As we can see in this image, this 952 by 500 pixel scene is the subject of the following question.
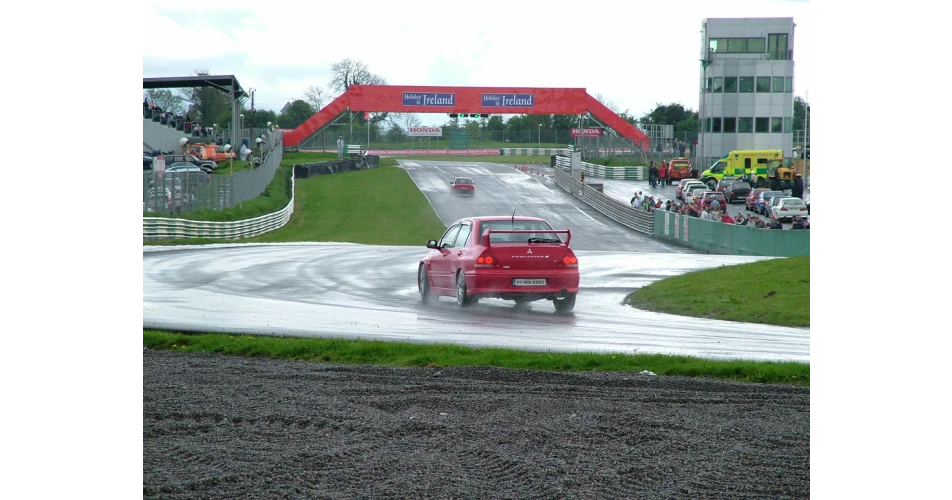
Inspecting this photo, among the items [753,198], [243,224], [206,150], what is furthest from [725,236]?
[206,150]

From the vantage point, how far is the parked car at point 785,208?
3033cm

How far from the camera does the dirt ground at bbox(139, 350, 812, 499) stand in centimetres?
478

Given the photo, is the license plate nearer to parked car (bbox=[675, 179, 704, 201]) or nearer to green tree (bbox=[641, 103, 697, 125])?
green tree (bbox=[641, 103, 697, 125])

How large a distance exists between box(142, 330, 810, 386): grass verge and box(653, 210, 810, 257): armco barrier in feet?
56.1

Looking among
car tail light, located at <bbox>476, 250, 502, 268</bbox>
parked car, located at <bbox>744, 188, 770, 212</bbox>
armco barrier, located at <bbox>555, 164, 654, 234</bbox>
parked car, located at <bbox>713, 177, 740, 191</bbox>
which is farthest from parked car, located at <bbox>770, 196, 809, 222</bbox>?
car tail light, located at <bbox>476, 250, 502, 268</bbox>

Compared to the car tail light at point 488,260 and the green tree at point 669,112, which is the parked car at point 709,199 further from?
the green tree at point 669,112

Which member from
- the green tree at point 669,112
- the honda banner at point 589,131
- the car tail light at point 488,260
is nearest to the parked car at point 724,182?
the honda banner at point 589,131

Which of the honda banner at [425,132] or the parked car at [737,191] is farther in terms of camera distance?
the parked car at [737,191]

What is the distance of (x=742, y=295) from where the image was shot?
15.1m

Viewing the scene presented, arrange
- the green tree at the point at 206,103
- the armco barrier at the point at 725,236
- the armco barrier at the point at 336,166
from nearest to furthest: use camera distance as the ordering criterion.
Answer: the green tree at the point at 206,103, the armco barrier at the point at 336,166, the armco barrier at the point at 725,236

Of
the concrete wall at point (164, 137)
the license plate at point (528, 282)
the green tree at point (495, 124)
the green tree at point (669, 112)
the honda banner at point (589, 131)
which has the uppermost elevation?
the honda banner at point (589, 131)

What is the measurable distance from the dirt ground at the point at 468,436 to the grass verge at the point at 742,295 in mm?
6043

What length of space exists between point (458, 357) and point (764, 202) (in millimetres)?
29759

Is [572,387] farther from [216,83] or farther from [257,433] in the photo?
[216,83]
